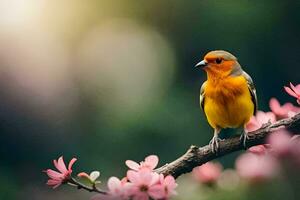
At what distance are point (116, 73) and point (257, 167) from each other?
2.60m

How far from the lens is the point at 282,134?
0.76 metres

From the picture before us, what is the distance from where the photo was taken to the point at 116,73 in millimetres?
3328

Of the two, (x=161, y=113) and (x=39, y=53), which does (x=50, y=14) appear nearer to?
(x=39, y=53)

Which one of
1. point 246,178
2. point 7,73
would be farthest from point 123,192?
point 7,73

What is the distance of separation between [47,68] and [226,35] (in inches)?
37.2

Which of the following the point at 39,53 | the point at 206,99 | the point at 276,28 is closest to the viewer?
the point at 206,99

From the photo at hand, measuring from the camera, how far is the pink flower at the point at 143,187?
2.26ft

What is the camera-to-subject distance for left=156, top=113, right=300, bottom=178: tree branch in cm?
79

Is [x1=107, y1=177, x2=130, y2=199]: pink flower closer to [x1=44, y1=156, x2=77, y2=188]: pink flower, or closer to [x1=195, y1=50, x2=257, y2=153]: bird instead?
[x1=44, y1=156, x2=77, y2=188]: pink flower

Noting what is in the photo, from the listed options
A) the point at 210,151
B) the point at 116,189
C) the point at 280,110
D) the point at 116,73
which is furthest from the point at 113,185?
the point at 116,73

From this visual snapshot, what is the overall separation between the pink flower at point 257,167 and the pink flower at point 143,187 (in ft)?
0.35

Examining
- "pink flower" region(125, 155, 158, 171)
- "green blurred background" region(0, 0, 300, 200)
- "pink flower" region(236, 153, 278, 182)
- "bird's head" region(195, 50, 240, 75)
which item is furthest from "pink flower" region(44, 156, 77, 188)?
"green blurred background" region(0, 0, 300, 200)

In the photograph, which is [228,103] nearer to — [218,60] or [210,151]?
[218,60]

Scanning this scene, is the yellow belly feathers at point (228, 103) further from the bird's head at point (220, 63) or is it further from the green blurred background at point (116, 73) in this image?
the green blurred background at point (116, 73)
